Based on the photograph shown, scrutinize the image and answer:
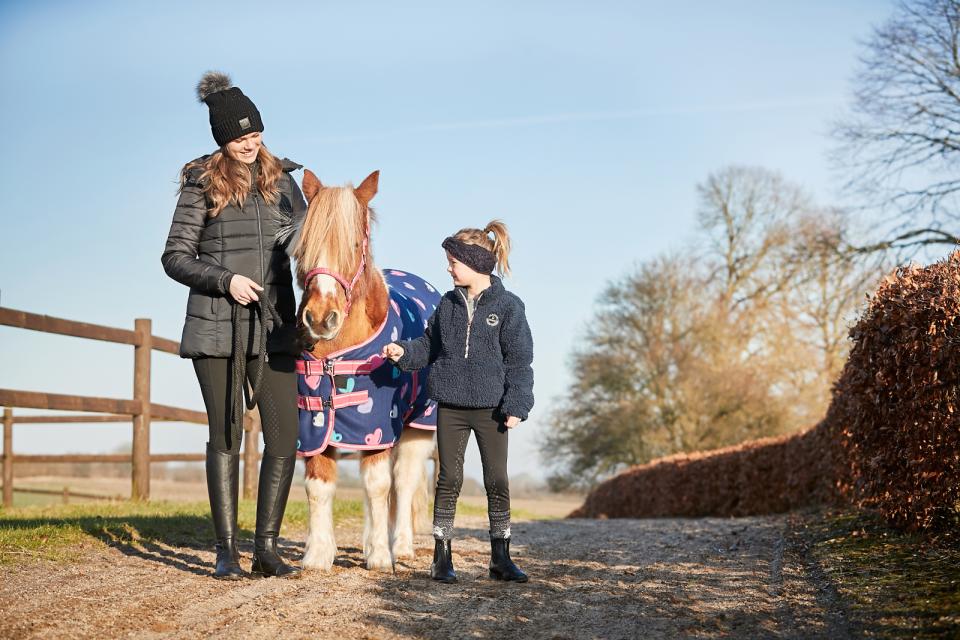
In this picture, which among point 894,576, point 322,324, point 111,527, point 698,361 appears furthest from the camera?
point 698,361

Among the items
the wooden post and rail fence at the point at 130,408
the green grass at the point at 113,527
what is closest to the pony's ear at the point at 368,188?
the green grass at the point at 113,527

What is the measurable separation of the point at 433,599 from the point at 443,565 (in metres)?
0.57

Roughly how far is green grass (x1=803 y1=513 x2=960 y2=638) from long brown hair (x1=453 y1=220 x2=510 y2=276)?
2.54m

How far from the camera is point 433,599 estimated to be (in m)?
4.51

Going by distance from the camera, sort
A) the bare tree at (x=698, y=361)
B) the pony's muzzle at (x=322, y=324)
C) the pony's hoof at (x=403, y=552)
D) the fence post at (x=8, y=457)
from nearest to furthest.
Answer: the pony's muzzle at (x=322, y=324)
the pony's hoof at (x=403, y=552)
the fence post at (x=8, y=457)
the bare tree at (x=698, y=361)

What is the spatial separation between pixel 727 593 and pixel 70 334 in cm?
747

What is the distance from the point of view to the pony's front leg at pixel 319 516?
5.24m

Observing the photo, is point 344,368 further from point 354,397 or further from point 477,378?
point 477,378

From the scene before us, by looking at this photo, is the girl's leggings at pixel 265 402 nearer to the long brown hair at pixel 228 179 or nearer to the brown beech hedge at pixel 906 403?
the long brown hair at pixel 228 179

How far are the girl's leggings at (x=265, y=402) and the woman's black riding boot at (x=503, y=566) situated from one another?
50.7 inches

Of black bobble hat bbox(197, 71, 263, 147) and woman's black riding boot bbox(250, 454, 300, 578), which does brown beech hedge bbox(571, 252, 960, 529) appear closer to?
woman's black riding boot bbox(250, 454, 300, 578)

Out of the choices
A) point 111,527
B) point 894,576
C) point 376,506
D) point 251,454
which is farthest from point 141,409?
point 894,576

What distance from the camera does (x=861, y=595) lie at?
169 inches

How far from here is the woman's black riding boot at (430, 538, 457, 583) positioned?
16.5 ft
